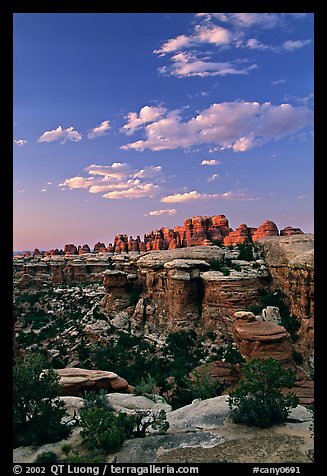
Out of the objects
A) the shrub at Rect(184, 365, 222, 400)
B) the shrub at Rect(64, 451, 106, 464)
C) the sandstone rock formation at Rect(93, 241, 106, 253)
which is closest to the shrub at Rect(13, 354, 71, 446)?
the shrub at Rect(64, 451, 106, 464)

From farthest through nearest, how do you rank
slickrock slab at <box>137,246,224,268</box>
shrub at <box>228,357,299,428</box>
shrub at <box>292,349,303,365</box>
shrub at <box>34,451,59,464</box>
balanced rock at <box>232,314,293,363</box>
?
slickrock slab at <box>137,246,224,268</box>
shrub at <box>292,349,303,365</box>
balanced rock at <box>232,314,293,363</box>
shrub at <box>228,357,299,428</box>
shrub at <box>34,451,59,464</box>

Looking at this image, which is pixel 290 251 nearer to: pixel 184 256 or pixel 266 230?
pixel 184 256

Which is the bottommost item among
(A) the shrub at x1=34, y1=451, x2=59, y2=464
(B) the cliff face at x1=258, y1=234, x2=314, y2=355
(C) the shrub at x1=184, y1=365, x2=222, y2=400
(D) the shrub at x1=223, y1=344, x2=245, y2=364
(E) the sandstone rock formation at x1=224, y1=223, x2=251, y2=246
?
(C) the shrub at x1=184, y1=365, x2=222, y2=400

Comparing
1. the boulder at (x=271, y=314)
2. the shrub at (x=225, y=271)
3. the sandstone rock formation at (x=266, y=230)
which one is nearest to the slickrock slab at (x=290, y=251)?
the boulder at (x=271, y=314)

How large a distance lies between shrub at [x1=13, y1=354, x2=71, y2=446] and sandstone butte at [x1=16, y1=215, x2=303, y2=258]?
23975 mm

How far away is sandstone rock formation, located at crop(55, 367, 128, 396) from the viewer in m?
10.1

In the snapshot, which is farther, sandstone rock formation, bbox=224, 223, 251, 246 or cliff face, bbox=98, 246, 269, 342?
sandstone rock formation, bbox=224, 223, 251, 246

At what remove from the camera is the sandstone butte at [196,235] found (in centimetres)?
4075

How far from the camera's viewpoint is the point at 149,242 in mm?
63094

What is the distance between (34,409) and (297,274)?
15.0 meters

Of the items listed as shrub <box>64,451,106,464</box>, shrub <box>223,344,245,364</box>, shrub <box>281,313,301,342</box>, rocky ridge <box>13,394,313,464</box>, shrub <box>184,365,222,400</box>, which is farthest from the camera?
shrub <box>281,313,301,342</box>

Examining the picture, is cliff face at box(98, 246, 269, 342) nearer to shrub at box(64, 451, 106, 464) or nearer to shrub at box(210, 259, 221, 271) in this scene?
shrub at box(210, 259, 221, 271)
